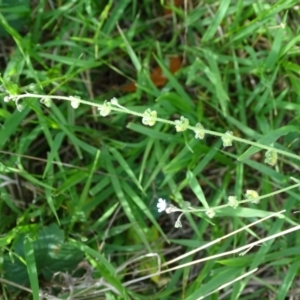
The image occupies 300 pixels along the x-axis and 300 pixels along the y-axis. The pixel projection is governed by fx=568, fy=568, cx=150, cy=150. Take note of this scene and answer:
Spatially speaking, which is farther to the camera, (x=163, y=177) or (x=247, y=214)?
(x=163, y=177)

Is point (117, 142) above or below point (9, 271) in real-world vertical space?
above

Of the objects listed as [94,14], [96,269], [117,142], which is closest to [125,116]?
[117,142]

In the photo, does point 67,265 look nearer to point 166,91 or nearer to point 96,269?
point 96,269

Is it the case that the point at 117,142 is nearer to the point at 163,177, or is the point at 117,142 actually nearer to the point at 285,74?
the point at 163,177

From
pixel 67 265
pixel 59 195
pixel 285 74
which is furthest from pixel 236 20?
pixel 67 265

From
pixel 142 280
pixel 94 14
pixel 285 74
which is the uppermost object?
pixel 94 14

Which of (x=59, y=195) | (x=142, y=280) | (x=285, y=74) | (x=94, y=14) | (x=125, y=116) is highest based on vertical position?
(x=94, y=14)
